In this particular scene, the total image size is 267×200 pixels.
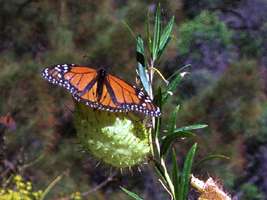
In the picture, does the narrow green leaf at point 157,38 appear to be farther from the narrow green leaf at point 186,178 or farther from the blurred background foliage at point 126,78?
the blurred background foliage at point 126,78

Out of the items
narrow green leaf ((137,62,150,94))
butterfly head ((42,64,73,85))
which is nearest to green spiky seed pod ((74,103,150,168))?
narrow green leaf ((137,62,150,94))

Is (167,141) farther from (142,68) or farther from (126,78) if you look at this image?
(126,78)

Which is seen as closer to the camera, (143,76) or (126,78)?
(143,76)

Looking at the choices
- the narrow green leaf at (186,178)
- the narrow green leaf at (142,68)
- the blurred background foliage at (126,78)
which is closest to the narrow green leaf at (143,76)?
the narrow green leaf at (142,68)

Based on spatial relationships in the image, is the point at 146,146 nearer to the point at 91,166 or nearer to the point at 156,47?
the point at 156,47

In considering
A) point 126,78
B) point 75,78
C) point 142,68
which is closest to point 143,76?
point 142,68

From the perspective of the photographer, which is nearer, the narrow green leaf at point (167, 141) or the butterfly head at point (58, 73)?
the narrow green leaf at point (167, 141)

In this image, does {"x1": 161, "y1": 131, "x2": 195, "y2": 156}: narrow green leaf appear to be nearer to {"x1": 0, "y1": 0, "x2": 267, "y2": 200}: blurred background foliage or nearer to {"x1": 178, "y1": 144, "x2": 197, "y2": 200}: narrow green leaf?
{"x1": 178, "y1": 144, "x2": 197, "y2": 200}: narrow green leaf
